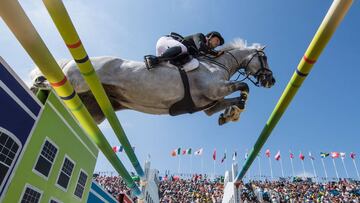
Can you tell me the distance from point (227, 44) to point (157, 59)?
1.50 m

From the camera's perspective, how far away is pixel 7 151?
232 centimetres

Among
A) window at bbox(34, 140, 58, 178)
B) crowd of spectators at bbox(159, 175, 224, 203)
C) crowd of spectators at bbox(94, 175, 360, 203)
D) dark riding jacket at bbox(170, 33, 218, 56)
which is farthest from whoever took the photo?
crowd of spectators at bbox(159, 175, 224, 203)

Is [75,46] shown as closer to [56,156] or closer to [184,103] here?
[56,156]

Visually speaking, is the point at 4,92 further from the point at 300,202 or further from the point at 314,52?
the point at 300,202

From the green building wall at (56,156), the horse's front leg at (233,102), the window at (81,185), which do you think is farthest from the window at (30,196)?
the horse's front leg at (233,102)

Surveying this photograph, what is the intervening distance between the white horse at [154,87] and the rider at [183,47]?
0.13 meters

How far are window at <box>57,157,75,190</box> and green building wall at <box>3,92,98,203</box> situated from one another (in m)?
0.05

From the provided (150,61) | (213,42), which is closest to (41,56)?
(150,61)

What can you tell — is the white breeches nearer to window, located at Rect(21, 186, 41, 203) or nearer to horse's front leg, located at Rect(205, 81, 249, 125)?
horse's front leg, located at Rect(205, 81, 249, 125)

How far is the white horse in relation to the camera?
3.76 metres

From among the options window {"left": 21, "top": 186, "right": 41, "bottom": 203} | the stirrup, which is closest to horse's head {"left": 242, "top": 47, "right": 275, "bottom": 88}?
the stirrup

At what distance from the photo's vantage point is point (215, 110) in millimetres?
4312

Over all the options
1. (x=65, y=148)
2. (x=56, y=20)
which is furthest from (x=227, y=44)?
(x=56, y=20)

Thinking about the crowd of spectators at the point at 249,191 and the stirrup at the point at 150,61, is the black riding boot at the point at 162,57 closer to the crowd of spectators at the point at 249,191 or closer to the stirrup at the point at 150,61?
the stirrup at the point at 150,61
